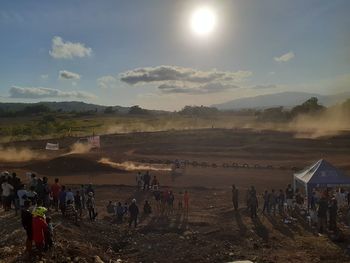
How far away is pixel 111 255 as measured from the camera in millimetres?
16484

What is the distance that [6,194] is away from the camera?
19391 mm

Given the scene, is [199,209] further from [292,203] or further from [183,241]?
[183,241]

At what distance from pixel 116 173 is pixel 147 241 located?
21.1m

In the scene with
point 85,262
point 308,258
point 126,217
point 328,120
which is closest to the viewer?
point 85,262

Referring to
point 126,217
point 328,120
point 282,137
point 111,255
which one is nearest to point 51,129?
point 282,137

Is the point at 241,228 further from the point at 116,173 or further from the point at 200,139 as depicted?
the point at 200,139

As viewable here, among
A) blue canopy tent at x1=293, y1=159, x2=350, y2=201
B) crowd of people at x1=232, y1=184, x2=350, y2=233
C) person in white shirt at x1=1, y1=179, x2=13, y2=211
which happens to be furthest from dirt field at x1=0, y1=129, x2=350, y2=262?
blue canopy tent at x1=293, y1=159, x2=350, y2=201

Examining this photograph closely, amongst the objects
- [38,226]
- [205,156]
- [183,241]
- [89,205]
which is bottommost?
[183,241]

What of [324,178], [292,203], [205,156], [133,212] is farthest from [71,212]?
[205,156]

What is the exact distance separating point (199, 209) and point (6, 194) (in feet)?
34.0

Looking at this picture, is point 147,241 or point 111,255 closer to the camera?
point 111,255

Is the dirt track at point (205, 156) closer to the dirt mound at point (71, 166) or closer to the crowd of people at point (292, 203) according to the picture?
the dirt mound at point (71, 166)

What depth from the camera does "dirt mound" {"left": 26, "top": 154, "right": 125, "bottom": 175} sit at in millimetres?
40250

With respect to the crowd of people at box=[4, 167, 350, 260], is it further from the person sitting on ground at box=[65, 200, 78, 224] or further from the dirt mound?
the dirt mound
